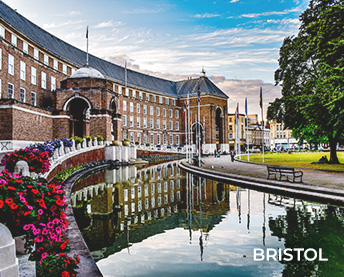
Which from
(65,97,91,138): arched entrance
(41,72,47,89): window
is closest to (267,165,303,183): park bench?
(65,97,91,138): arched entrance

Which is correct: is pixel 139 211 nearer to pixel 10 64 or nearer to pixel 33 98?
pixel 10 64

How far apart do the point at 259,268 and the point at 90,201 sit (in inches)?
371

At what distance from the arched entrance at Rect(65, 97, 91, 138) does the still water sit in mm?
25965

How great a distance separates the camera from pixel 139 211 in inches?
487

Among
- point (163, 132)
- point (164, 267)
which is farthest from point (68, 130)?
point (163, 132)

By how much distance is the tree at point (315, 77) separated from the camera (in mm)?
21812

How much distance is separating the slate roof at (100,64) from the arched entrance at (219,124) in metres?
4.59

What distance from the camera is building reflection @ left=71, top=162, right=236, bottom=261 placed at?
355 inches

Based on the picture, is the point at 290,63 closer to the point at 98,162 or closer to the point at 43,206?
the point at 98,162

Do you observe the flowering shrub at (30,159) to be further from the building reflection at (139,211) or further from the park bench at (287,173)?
the park bench at (287,173)

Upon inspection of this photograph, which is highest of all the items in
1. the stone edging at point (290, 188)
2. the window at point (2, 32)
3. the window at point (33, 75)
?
the window at point (2, 32)

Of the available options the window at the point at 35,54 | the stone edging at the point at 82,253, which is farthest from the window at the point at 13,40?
the stone edging at the point at 82,253

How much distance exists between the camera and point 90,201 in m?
14.3

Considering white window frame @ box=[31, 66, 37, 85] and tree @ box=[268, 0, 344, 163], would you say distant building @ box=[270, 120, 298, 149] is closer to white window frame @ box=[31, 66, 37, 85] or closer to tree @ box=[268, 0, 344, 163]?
tree @ box=[268, 0, 344, 163]
